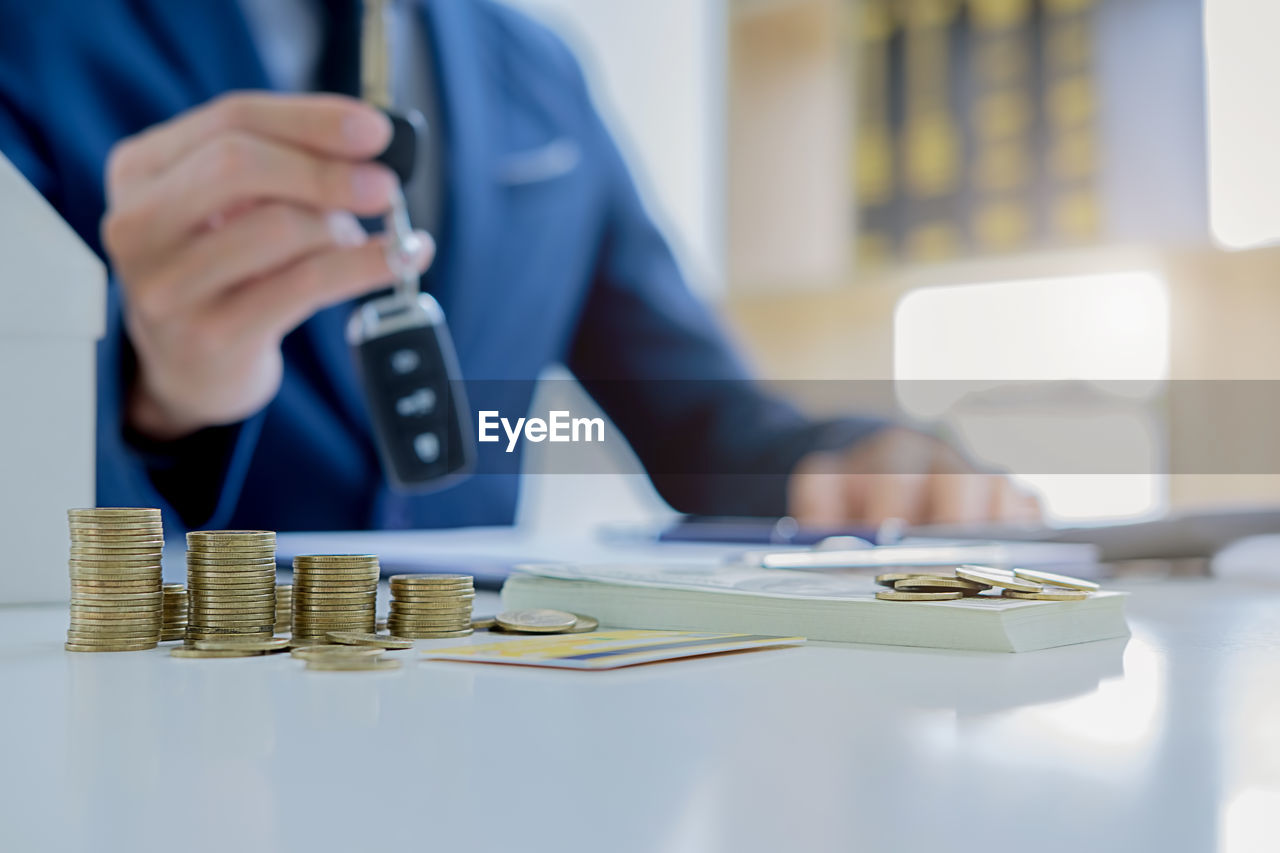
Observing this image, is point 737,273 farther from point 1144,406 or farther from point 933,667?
point 933,667

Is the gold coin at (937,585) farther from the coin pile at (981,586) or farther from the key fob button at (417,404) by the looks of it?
the key fob button at (417,404)

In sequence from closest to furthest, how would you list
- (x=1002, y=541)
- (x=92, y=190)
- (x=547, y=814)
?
(x=547, y=814), (x=1002, y=541), (x=92, y=190)

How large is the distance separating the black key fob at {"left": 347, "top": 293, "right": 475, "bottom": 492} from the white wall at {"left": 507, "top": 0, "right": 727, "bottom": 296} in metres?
1.82

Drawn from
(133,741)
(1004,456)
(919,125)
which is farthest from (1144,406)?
(133,741)

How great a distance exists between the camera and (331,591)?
20.9 inches

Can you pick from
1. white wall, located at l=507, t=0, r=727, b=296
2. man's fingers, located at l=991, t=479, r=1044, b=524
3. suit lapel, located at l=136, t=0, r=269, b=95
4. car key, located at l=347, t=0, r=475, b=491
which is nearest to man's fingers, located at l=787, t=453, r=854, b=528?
man's fingers, located at l=991, t=479, r=1044, b=524

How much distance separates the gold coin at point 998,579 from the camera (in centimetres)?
52

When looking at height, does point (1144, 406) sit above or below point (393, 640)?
above

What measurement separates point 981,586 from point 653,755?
10.9 inches

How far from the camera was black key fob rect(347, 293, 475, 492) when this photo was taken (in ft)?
3.51

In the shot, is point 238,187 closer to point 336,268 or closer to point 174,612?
point 336,268

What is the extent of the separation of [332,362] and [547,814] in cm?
154

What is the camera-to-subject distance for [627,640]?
510 mm

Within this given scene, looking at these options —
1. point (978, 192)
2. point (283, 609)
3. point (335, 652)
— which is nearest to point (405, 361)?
point (283, 609)
